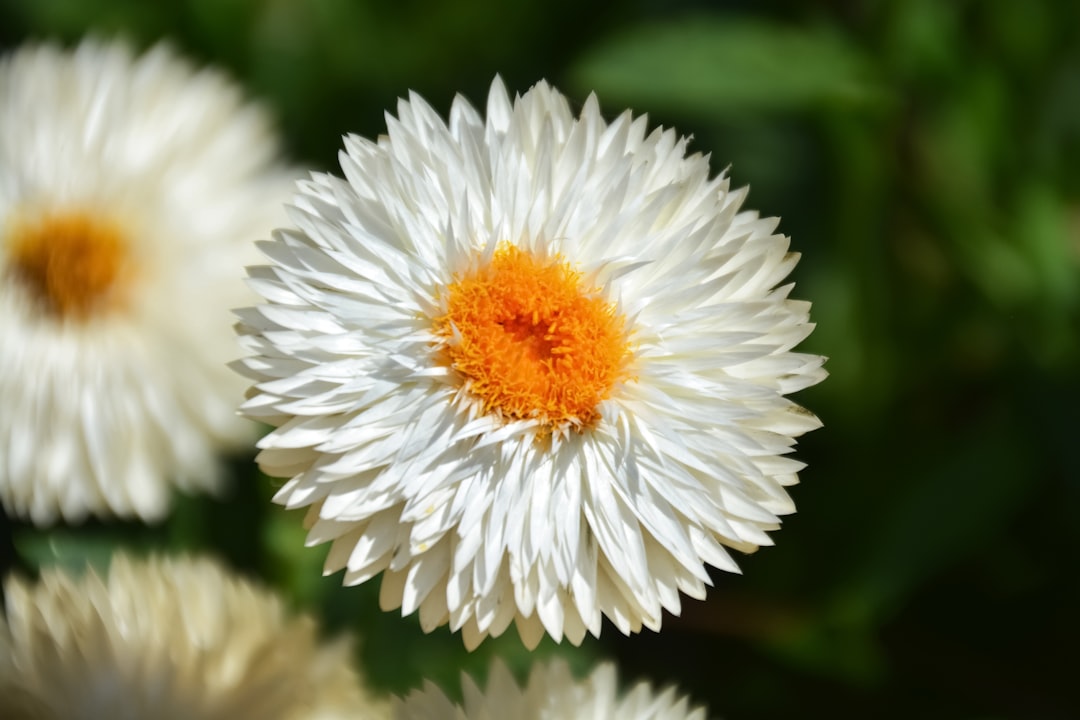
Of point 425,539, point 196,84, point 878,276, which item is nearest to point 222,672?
point 425,539

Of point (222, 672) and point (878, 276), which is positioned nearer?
point (222, 672)

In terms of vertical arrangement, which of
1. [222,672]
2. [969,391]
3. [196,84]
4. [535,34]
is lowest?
[222,672]

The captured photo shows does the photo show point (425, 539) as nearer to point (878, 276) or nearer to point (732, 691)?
point (732, 691)

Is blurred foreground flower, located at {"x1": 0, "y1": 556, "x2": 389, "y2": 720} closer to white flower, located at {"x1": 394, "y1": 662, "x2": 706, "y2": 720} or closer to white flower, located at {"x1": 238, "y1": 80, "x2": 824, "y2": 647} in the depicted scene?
white flower, located at {"x1": 394, "y1": 662, "x2": 706, "y2": 720}

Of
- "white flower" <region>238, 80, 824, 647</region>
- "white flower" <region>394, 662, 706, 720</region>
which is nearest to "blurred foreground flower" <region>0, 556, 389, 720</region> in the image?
"white flower" <region>394, 662, 706, 720</region>

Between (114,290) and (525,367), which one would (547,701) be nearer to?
(525,367)

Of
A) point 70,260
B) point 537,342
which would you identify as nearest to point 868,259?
point 537,342

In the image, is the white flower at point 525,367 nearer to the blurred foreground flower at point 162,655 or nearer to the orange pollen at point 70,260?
the blurred foreground flower at point 162,655
